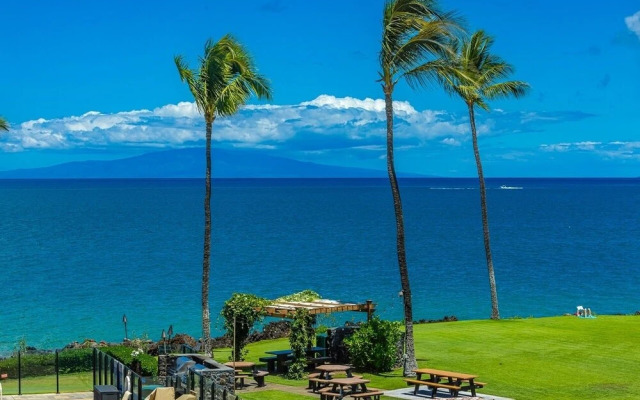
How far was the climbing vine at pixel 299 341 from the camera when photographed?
2981cm

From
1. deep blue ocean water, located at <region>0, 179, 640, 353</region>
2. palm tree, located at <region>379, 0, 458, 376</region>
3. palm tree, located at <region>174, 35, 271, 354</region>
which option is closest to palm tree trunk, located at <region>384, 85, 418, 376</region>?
palm tree, located at <region>379, 0, 458, 376</region>

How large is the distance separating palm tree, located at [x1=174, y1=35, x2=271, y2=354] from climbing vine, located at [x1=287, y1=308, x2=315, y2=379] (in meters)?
4.28

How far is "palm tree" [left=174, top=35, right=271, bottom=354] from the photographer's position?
109 ft

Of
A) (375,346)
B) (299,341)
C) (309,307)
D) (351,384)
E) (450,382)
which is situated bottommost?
(450,382)

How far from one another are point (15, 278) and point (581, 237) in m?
83.8

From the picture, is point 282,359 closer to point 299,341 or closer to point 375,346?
point 299,341

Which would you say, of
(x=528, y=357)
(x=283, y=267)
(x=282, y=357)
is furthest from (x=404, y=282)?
(x=283, y=267)

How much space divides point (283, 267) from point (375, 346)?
203 ft

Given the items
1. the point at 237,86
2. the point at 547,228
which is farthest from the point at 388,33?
the point at 547,228

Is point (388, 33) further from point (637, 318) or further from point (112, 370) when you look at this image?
point (637, 318)

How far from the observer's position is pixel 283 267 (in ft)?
301

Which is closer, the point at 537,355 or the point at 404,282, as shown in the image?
the point at 404,282

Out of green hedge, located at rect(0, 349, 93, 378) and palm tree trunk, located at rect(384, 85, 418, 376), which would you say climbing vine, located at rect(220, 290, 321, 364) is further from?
green hedge, located at rect(0, 349, 93, 378)

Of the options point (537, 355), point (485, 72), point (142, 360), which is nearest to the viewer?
point (142, 360)
